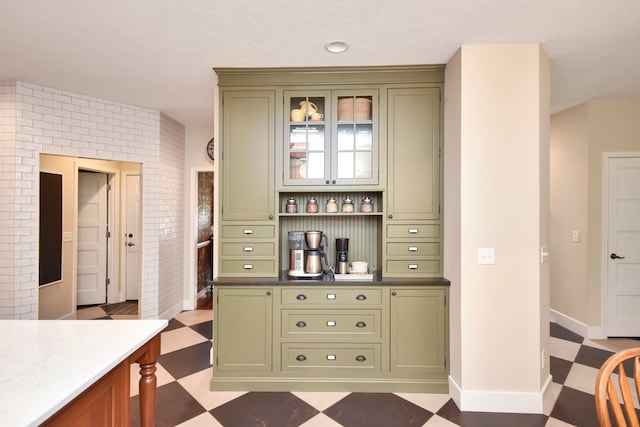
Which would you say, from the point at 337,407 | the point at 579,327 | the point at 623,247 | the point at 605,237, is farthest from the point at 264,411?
the point at 623,247

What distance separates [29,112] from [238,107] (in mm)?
2202

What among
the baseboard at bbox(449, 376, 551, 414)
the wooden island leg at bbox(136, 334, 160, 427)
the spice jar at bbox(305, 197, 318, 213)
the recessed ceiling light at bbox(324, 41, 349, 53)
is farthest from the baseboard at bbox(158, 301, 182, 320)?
the recessed ceiling light at bbox(324, 41, 349, 53)

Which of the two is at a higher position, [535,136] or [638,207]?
[535,136]

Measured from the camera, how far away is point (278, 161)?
2801mm

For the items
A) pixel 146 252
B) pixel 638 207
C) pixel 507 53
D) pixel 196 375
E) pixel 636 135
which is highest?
pixel 507 53

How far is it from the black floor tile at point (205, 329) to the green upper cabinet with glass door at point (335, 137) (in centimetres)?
216

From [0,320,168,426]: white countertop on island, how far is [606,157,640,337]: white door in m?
4.55

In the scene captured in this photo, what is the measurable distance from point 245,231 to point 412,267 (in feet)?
4.73

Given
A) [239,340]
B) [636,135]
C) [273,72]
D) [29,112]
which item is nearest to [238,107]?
[273,72]

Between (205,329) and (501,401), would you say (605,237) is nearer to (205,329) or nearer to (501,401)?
(501,401)

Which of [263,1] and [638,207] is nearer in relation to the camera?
[263,1]

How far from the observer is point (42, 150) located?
3330 mm

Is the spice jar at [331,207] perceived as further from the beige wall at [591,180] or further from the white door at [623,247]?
the white door at [623,247]

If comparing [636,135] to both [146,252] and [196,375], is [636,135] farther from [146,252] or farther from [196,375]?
[146,252]
